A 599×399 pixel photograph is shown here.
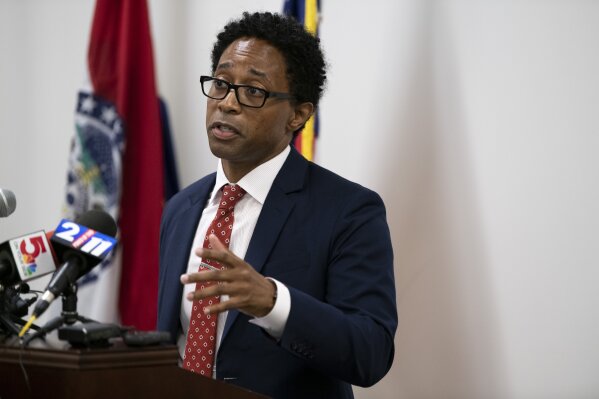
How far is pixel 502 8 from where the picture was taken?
2783 millimetres

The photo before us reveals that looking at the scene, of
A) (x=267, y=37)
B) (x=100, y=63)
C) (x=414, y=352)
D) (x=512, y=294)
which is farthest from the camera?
(x=100, y=63)

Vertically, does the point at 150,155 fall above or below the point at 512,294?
above

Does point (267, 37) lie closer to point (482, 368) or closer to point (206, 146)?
point (482, 368)

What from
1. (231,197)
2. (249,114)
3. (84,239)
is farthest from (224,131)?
(84,239)

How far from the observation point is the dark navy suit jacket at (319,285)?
1.71 meters

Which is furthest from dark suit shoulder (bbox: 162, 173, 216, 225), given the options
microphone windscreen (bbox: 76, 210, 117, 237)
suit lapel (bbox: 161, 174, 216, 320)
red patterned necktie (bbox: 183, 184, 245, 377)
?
microphone windscreen (bbox: 76, 210, 117, 237)

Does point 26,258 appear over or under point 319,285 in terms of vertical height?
over

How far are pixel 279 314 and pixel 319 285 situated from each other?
14.1 inches

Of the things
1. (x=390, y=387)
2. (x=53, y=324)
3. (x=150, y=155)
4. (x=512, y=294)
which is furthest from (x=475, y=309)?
(x=53, y=324)

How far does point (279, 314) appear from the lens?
1554 millimetres

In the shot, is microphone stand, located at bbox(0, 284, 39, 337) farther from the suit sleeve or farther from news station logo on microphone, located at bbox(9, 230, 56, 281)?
the suit sleeve

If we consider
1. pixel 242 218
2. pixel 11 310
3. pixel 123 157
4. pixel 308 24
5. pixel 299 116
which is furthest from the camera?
pixel 123 157

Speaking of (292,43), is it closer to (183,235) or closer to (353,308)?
(183,235)

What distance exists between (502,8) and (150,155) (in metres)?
1.59
